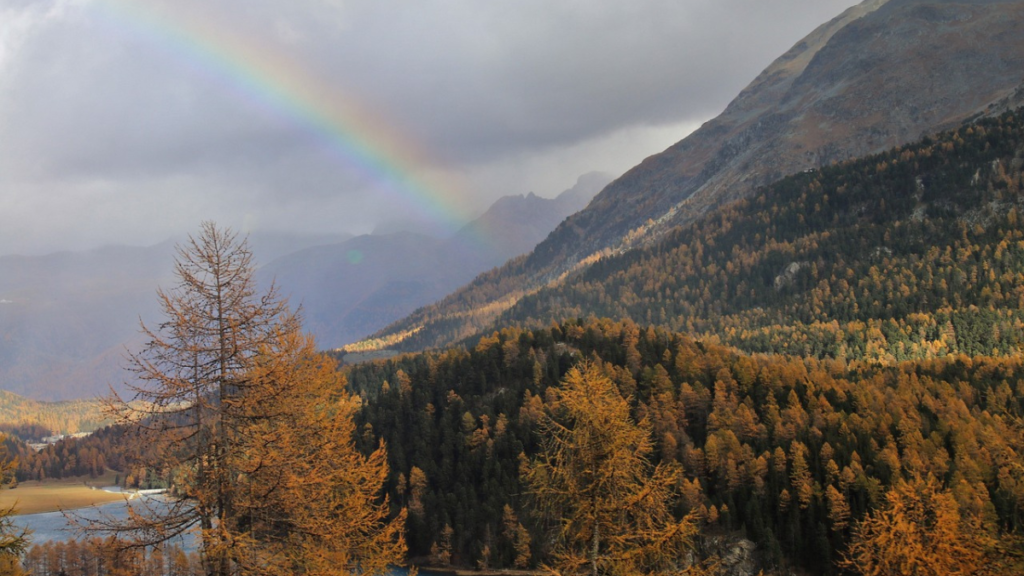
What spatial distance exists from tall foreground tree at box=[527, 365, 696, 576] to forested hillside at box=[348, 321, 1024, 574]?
88.2 metres

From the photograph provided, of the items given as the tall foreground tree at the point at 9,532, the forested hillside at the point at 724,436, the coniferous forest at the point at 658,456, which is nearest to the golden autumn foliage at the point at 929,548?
the coniferous forest at the point at 658,456

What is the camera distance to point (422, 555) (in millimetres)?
152000

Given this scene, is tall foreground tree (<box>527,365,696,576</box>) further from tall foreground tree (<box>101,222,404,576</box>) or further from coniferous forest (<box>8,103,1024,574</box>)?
tall foreground tree (<box>101,222,404,576</box>)

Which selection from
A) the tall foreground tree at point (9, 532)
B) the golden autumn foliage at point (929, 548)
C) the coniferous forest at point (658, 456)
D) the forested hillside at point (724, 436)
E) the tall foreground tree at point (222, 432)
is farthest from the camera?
the forested hillside at point (724, 436)

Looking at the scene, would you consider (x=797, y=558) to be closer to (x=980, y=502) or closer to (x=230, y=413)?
(x=980, y=502)

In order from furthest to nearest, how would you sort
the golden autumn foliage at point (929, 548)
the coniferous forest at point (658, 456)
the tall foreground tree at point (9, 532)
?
the golden autumn foliage at point (929, 548) → the tall foreground tree at point (9, 532) → the coniferous forest at point (658, 456)

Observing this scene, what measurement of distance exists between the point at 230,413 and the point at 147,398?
102 inches

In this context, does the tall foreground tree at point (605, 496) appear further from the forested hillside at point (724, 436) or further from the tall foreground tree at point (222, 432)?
the forested hillside at point (724, 436)

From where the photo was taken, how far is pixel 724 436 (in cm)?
14638

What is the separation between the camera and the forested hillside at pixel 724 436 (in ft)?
407

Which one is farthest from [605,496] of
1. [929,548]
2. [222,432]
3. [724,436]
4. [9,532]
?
[724,436]

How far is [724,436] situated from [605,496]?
130577mm

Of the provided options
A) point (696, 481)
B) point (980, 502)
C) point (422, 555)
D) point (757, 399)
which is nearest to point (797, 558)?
point (696, 481)

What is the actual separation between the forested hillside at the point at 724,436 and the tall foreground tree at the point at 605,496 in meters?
88.2
